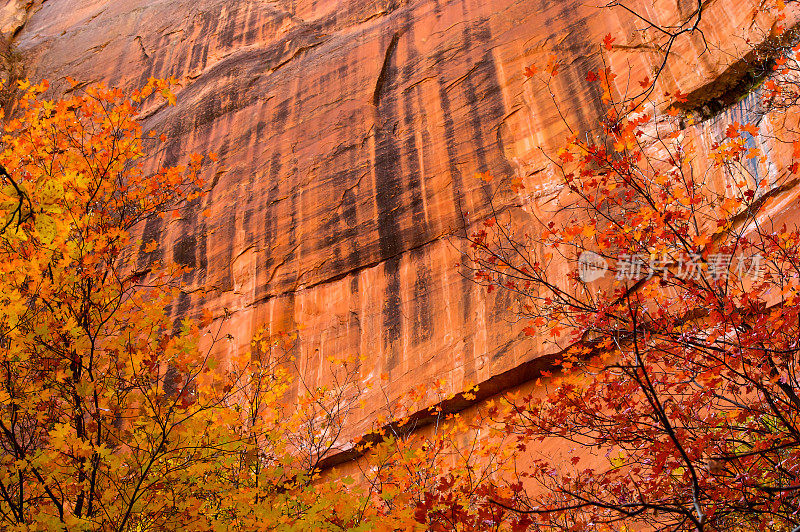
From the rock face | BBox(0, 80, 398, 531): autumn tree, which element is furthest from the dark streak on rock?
BBox(0, 80, 398, 531): autumn tree

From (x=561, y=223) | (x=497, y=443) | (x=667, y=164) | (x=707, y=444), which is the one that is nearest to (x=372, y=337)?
(x=497, y=443)

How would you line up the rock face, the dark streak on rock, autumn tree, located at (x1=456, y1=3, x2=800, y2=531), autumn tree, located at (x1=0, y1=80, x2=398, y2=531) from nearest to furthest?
autumn tree, located at (x1=0, y1=80, x2=398, y2=531) → autumn tree, located at (x1=456, y1=3, x2=800, y2=531) → the rock face → the dark streak on rock

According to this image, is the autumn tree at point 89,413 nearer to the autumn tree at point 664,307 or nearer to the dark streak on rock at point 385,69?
the autumn tree at point 664,307

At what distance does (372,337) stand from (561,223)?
12.2ft

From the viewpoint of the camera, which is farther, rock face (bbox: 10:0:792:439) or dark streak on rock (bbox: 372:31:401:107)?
dark streak on rock (bbox: 372:31:401:107)

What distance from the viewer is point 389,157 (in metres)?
10.4

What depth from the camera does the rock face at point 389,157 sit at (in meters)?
8.66

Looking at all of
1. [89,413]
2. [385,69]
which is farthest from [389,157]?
[89,413]

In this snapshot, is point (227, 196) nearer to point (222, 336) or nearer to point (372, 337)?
point (222, 336)

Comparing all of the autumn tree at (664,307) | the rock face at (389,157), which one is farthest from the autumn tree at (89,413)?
the rock face at (389,157)

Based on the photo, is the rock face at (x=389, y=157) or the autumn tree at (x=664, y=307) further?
the rock face at (x=389, y=157)

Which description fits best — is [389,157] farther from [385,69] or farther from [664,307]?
[664,307]

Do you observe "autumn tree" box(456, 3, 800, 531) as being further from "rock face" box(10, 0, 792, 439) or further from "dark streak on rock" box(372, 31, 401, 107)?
"dark streak on rock" box(372, 31, 401, 107)

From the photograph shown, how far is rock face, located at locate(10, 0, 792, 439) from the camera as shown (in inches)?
341
